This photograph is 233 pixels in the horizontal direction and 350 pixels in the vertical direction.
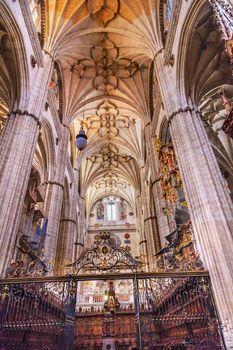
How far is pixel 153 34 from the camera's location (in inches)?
502

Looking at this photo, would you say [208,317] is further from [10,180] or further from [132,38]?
[132,38]

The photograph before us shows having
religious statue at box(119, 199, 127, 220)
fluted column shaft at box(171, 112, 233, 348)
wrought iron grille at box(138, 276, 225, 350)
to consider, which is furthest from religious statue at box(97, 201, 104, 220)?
fluted column shaft at box(171, 112, 233, 348)

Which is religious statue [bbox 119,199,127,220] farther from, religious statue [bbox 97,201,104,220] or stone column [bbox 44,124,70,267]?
stone column [bbox 44,124,70,267]

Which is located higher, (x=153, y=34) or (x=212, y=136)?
(x=153, y=34)

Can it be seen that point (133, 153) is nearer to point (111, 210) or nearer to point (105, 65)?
point (105, 65)

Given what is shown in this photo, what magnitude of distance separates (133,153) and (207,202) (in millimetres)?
15308

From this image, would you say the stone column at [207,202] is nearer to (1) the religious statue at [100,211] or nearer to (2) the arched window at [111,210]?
(2) the arched window at [111,210]

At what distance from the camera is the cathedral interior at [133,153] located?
243 inches

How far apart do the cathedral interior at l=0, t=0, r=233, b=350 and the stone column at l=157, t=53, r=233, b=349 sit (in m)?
0.03

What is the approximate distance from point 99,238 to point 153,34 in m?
11.0

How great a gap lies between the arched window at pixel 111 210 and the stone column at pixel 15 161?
2414cm

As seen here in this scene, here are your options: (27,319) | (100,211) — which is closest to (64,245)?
(27,319)

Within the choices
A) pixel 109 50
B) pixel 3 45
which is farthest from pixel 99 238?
pixel 109 50

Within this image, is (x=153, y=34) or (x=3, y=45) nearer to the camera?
(x=3, y=45)
